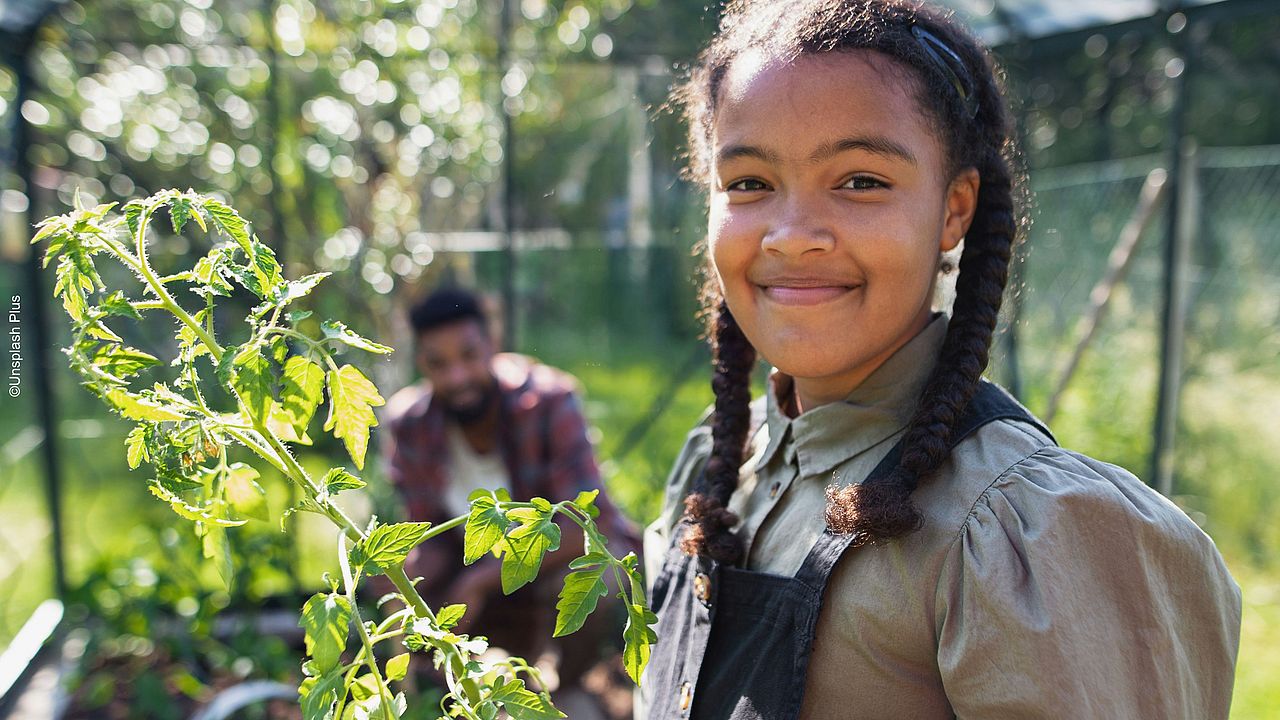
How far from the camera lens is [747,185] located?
119 centimetres

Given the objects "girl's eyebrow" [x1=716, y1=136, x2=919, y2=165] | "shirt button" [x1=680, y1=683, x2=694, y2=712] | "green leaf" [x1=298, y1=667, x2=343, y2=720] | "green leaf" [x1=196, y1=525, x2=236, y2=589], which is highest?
"girl's eyebrow" [x1=716, y1=136, x2=919, y2=165]

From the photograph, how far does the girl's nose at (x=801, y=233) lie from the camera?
1.11 meters

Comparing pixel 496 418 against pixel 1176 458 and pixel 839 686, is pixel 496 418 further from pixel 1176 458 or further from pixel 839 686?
pixel 1176 458

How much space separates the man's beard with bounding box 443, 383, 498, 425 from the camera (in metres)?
3.47

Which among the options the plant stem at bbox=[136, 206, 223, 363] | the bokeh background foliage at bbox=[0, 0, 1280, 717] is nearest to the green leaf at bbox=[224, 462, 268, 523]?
the plant stem at bbox=[136, 206, 223, 363]

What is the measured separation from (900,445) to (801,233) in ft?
0.87

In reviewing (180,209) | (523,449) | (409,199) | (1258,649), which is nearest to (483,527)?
(180,209)

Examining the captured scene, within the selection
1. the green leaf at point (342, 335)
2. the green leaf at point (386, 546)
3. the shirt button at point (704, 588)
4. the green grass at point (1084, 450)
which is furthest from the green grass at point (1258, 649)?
the green leaf at point (342, 335)

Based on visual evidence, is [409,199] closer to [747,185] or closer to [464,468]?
[464,468]

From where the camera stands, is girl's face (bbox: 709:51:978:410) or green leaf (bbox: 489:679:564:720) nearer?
green leaf (bbox: 489:679:564:720)

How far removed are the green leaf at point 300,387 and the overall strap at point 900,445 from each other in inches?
22.0

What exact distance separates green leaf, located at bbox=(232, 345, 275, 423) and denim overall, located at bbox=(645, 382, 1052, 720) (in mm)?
602

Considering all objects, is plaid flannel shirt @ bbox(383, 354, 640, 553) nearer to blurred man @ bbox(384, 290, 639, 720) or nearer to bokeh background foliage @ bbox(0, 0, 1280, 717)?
blurred man @ bbox(384, 290, 639, 720)

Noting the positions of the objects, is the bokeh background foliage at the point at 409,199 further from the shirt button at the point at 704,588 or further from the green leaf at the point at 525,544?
the green leaf at the point at 525,544
